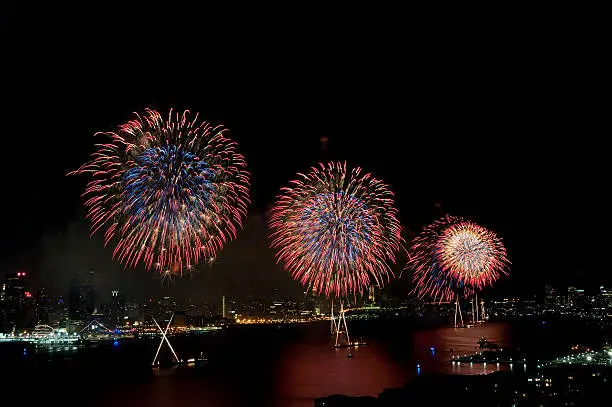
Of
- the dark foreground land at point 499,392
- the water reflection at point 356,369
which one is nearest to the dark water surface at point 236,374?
the water reflection at point 356,369

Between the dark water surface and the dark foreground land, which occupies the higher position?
the dark foreground land

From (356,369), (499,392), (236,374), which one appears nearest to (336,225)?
(499,392)

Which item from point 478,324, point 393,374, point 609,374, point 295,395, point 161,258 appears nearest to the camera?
point 161,258

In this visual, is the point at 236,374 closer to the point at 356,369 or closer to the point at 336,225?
the point at 356,369

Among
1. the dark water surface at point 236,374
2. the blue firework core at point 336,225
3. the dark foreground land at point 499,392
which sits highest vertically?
the blue firework core at point 336,225

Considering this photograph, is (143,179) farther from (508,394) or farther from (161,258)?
(508,394)

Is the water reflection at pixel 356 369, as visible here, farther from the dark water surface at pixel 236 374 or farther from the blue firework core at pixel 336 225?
the blue firework core at pixel 336 225

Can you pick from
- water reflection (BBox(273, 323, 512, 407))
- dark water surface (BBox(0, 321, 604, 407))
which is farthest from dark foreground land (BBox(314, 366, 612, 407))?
water reflection (BBox(273, 323, 512, 407))

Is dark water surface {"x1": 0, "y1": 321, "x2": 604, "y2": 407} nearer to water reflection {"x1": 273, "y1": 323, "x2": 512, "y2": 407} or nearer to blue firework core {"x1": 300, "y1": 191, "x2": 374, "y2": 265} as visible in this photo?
water reflection {"x1": 273, "y1": 323, "x2": 512, "y2": 407}

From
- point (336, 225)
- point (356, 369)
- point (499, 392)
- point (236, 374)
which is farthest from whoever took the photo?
point (236, 374)

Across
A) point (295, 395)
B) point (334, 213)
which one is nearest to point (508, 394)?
point (334, 213)

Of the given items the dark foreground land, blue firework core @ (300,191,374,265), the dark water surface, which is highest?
blue firework core @ (300,191,374,265)
